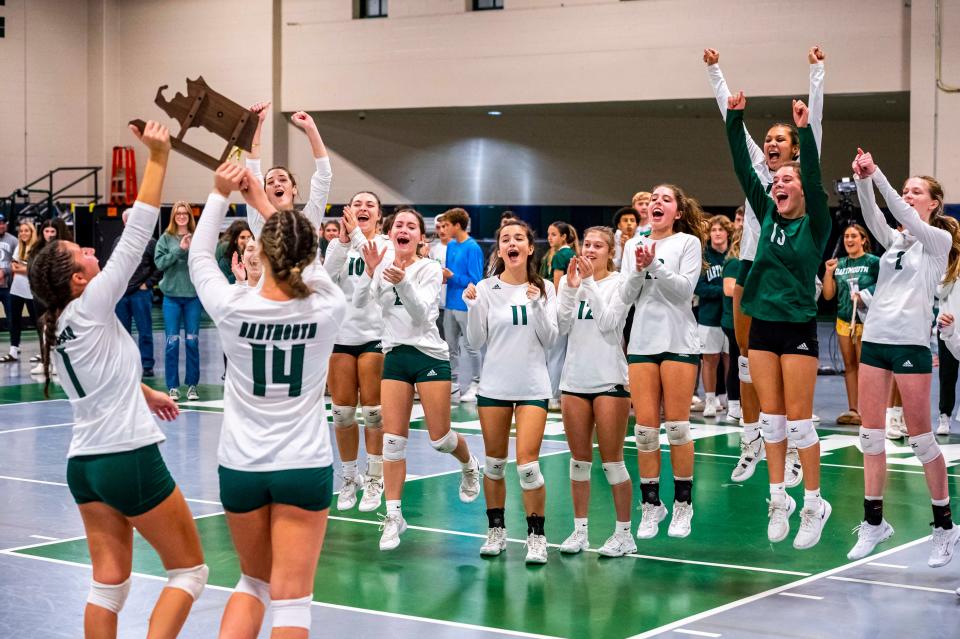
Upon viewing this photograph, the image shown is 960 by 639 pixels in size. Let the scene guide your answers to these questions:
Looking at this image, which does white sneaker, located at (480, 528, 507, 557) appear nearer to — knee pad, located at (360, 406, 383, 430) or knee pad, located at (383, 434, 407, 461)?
knee pad, located at (383, 434, 407, 461)


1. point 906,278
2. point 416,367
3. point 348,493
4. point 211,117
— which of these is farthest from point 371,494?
point 211,117

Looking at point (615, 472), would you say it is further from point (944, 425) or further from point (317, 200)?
point (944, 425)

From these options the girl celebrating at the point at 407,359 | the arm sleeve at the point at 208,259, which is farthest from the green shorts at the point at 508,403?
the arm sleeve at the point at 208,259

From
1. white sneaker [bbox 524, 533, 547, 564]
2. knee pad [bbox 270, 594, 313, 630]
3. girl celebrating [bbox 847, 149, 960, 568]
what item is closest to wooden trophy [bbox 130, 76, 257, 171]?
knee pad [bbox 270, 594, 313, 630]

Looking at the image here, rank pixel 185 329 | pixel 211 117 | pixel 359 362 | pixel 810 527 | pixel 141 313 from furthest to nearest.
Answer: pixel 141 313 → pixel 185 329 → pixel 359 362 → pixel 810 527 → pixel 211 117

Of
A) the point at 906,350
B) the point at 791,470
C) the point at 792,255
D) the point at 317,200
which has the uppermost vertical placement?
the point at 317,200

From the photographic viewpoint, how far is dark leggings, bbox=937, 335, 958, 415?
12.7 m

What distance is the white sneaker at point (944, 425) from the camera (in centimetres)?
1272

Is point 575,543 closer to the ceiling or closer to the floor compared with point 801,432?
closer to the floor

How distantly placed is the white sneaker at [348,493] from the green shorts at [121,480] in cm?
432

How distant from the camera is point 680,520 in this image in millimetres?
8219

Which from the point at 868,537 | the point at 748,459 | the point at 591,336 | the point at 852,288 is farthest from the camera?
the point at 852,288

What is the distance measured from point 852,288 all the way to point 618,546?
574 centimetres

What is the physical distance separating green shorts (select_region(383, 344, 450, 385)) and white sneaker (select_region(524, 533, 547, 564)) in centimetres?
130
